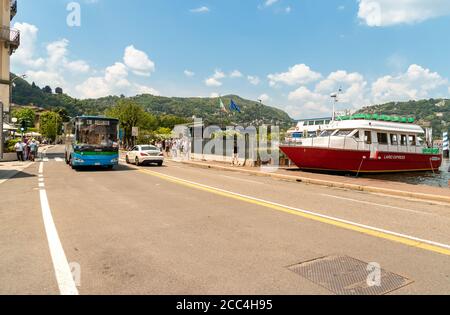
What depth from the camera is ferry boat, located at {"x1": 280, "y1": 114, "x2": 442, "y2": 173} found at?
832 inches

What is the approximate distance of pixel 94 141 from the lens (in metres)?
19.4

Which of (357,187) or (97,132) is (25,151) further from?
(357,187)

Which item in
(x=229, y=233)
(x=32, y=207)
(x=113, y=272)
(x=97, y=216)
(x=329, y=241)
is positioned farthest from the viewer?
(x=32, y=207)

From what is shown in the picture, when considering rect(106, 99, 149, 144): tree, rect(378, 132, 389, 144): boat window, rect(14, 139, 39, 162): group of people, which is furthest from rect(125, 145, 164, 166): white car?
rect(106, 99, 149, 144): tree

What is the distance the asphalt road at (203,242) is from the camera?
3996 millimetres

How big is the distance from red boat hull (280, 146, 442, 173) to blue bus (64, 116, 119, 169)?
11034mm

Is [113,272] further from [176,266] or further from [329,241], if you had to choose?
[329,241]

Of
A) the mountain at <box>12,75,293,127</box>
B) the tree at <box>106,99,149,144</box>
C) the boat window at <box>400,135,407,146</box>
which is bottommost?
the boat window at <box>400,135,407,146</box>

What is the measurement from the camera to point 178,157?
34344mm

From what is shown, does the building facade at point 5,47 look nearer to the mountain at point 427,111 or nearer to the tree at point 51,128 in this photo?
the mountain at point 427,111

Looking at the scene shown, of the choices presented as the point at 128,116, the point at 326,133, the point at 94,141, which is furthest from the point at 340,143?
the point at 128,116

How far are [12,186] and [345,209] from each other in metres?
12.0

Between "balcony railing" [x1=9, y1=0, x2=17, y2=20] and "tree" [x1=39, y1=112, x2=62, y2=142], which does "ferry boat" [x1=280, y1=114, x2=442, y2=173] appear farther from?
"tree" [x1=39, y1=112, x2=62, y2=142]
